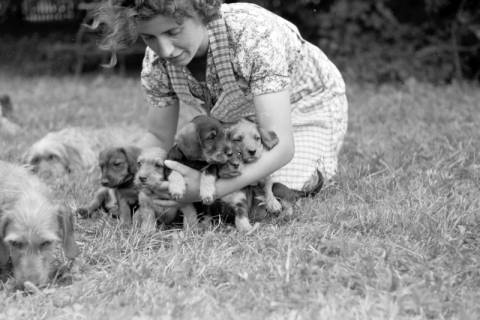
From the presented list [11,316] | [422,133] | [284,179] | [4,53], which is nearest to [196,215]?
[284,179]

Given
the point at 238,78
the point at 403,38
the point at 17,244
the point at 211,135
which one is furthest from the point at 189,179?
the point at 403,38

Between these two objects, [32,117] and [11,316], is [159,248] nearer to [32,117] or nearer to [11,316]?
[11,316]

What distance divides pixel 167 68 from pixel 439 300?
2.61m

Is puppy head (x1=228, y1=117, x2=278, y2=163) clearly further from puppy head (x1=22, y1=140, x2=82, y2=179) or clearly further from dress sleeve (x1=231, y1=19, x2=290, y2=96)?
puppy head (x1=22, y1=140, x2=82, y2=179)

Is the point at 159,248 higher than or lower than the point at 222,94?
lower

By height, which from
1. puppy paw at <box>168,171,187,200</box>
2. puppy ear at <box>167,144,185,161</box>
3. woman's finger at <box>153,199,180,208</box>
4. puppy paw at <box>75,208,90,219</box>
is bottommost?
puppy paw at <box>75,208,90,219</box>

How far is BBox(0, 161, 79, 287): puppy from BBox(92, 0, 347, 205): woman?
80 centimetres

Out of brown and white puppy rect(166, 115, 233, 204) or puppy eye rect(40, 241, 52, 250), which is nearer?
puppy eye rect(40, 241, 52, 250)

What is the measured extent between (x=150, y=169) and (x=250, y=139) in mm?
662

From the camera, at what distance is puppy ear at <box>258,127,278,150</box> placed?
432cm

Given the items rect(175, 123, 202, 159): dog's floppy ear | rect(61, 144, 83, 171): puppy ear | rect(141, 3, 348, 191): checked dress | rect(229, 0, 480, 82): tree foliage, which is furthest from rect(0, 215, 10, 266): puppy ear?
rect(229, 0, 480, 82): tree foliage

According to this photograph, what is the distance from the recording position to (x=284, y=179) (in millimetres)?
5000

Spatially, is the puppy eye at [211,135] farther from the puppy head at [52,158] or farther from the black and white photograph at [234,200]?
the puppy head at [52,158]

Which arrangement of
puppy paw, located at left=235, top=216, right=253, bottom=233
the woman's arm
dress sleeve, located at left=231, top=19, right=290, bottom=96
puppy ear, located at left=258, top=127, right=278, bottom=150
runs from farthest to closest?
the woman's arm → dress sleeve, located at left=231, top=19, right=290, bottom=96 → puppy ear, located at left=258, top=127, right=278, bottom=150 → puppy paw, located at left=235, top=216, right=253, bottom=233
